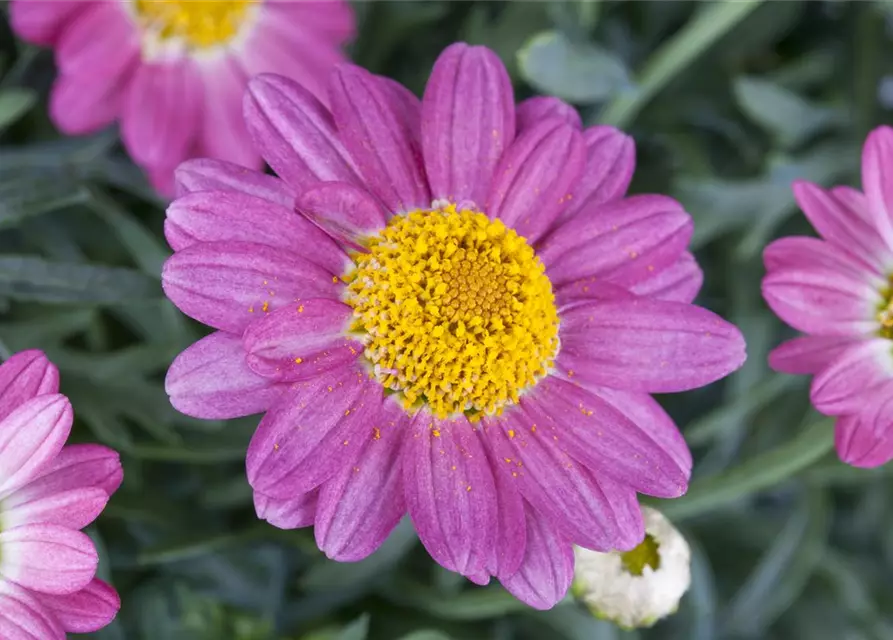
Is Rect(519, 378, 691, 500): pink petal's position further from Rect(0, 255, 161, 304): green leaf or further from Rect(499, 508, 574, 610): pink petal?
Rect(0, 255, 161, 304): green leaf

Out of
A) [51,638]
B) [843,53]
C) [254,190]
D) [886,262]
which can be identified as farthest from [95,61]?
[843,53]

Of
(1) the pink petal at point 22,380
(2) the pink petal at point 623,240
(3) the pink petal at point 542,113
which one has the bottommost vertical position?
(1) the pink petal at point 22,380

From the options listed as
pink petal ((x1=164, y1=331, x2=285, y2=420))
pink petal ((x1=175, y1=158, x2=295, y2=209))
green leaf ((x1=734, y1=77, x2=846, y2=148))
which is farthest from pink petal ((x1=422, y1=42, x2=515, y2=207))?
green leaf ((x1=734, y1=77, x2=846, y2=148))

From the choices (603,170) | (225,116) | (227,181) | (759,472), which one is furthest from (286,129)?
(759,472)

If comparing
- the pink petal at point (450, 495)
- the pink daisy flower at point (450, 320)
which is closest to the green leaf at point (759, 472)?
the pink daisy flower at point (450, 320)

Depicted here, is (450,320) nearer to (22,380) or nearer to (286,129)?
(286,129)

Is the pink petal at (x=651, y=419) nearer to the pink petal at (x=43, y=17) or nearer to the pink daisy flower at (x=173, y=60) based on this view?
the pink daisy flower at (x=173, y=60)
